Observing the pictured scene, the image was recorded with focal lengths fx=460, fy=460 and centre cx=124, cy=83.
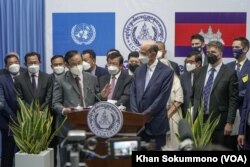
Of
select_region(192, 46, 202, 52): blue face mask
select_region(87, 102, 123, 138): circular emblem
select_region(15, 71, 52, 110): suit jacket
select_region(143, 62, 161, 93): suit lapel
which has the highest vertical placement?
select_region(192, 46, 202, 52): blue face mask

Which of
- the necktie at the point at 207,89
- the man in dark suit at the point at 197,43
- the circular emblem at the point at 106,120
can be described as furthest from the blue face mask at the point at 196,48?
the circular emblem at the point at 106,120

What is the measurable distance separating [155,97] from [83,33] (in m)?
2.59

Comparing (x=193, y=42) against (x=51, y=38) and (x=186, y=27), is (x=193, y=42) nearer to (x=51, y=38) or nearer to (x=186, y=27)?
(x=186, y=27)

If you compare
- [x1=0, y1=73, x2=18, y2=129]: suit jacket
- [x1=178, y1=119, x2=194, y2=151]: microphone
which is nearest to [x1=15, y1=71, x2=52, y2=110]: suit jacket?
[x1=0, y1=73, x2=18, y2=129]: suit jacket

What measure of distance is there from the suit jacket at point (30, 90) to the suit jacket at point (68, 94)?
0.32m

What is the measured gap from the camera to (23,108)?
4863 mm

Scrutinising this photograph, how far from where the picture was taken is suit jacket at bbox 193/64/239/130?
15.8 feet

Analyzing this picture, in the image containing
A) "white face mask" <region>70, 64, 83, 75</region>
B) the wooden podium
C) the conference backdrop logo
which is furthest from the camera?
the conference backdrop logo

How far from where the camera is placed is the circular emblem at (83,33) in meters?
7.00

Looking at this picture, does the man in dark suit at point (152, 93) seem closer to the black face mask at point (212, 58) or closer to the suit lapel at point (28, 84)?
the black face mask at point (212, 58)

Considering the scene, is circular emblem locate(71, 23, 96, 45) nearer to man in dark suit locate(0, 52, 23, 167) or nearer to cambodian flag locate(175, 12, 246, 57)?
cambodian flag locate(175, 12, 246, 57)

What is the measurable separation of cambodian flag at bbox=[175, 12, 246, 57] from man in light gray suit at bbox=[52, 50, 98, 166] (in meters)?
2.10

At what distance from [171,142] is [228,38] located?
210 cm

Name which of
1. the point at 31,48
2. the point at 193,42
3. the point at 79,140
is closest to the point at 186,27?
the point at 193,42
